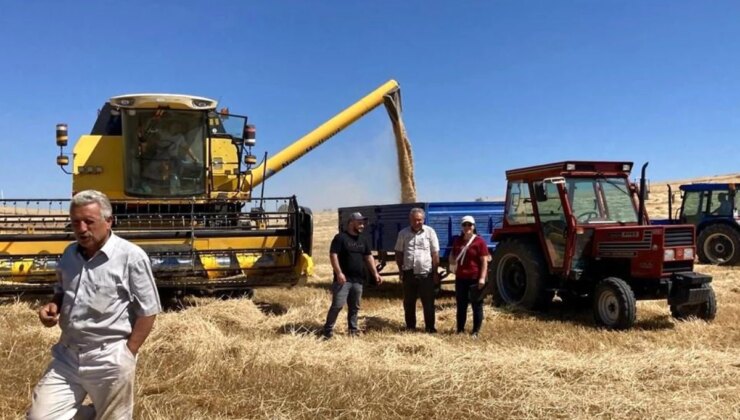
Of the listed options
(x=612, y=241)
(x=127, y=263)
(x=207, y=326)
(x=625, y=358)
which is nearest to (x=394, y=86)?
(x=612, y=241)

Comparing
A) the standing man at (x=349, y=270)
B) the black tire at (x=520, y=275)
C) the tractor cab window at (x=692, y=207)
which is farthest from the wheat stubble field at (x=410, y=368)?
the tractor cab window at (x=692, y=207)

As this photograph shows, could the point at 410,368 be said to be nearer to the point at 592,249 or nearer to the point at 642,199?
the point at 592,249

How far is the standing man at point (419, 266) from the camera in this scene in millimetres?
7152

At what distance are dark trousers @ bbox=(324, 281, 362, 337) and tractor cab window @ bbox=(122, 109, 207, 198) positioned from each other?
361cm

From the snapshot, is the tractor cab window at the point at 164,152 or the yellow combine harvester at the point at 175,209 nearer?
the yellow combine harvester at the point at 175,209

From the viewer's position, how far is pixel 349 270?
23.1ft

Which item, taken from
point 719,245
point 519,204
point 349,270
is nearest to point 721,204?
point 719,245

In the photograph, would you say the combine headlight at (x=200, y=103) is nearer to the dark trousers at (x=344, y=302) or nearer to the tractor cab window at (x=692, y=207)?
the dark trousers at (x=344, y=302)

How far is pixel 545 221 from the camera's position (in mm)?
8227

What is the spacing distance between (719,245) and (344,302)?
10.6 metres

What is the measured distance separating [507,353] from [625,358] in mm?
969

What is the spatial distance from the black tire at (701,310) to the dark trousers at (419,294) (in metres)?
2.76

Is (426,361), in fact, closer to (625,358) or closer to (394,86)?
(625,358)

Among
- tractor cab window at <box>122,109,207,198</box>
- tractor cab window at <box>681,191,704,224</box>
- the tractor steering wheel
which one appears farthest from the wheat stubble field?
tractor cab window at <box>681,191,704,224</box>
